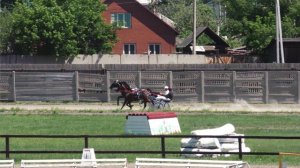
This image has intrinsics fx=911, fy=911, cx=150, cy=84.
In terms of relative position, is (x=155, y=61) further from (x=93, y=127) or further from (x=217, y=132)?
(x=217, y=132)

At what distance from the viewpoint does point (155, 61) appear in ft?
224

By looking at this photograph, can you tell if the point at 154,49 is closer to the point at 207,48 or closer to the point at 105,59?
the point at 207,48

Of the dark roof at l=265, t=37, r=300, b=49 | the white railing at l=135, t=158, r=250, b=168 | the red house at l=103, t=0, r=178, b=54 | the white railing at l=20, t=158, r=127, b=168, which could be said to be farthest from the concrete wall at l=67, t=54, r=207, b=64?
the white railing at l=135, t=158, r=250, b=168

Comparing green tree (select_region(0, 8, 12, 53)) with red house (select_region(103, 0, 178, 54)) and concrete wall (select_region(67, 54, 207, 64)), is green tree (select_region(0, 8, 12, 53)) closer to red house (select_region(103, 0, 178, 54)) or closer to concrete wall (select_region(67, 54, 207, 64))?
concrete wall (select_region(67, 54, 207, 64))

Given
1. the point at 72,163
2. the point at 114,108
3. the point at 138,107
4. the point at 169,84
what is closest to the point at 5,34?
the point at 169,84

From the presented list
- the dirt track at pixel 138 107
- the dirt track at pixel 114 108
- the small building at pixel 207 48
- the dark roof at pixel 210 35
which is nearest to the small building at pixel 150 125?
the dirt track at pixel 114 108

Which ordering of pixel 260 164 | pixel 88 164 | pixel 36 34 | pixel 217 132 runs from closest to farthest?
1. pixel 88 164
2. pixel 260 164
3. pixel 217 132
4. pixel 36 34

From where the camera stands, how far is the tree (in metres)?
66.4

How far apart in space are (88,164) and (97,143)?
7895mm

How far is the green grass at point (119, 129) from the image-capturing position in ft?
89.0

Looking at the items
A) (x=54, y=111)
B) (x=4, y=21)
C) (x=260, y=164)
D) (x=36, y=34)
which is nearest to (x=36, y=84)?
(x=54, y=111)

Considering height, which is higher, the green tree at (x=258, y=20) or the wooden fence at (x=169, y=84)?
the green tree at (x=258, y=20)

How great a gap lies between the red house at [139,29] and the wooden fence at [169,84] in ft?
83.9

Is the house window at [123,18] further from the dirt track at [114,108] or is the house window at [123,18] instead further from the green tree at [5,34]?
the dirt track at [114,108]
